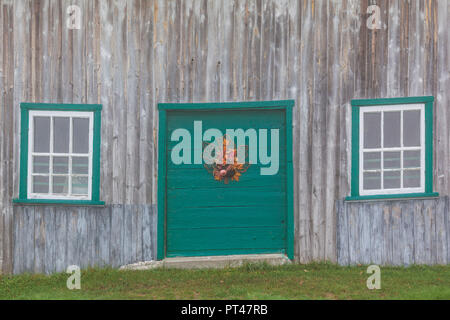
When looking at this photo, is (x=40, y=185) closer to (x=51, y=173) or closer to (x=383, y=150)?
(x=51, y=173)

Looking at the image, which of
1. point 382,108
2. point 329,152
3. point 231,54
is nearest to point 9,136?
point 231,54

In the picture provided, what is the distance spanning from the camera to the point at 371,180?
9.84 meters

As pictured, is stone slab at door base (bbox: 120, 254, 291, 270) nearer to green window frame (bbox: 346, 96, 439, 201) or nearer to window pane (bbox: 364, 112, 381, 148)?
green window frame (bbox: 346, 96, 439, 201)

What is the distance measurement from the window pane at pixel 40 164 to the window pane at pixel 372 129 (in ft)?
17.5

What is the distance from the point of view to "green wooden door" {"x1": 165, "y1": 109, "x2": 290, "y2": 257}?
9.77 meters

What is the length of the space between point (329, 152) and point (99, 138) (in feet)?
12.6

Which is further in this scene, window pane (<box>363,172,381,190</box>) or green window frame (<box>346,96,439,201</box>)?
window pane (<box>363,172,381,190</box>)

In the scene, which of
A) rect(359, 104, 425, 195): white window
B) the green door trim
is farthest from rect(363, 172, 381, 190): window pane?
the green door trim

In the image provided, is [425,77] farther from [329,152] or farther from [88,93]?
[88,93]

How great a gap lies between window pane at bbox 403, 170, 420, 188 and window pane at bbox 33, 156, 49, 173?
19.7ft

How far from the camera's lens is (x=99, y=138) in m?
9.64
